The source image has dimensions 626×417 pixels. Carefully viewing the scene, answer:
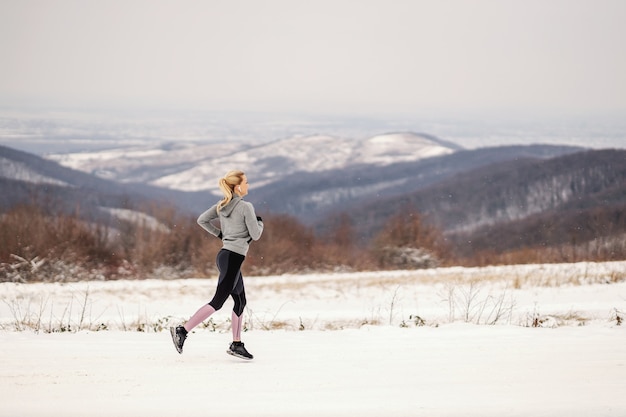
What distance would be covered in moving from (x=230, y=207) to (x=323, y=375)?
1899 millimetres

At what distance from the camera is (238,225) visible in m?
7.04

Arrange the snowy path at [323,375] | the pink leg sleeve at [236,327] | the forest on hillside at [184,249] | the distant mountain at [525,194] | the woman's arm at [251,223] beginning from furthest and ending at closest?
the distant mountain at [525,194]
the forest on hillside at [184,249]
the pink leg sleeve at [236,327]
the woman's arm at [251,223]
the snowy path at [323,375]

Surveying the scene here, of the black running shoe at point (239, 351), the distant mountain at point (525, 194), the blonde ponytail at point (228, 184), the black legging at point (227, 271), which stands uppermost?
the blonde ponytail at point (228, 184)

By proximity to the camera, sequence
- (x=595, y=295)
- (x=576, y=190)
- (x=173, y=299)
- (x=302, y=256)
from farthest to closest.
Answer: (x=576, y=190), (x=302, y=256), (x=173, y=299), (x=595, y=295)

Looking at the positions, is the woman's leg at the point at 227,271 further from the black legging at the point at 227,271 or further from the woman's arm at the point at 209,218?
the woman's arm at the point at 209,218

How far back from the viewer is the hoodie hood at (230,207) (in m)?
7.00

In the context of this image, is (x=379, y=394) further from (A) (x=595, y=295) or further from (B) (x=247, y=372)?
(A) (x=595, y=295)

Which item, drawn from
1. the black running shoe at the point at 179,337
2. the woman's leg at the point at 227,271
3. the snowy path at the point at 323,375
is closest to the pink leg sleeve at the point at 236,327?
the snowy path at the point at 323,375

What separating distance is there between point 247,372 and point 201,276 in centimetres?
2211

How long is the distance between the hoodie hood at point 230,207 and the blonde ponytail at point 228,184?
1.6 inches

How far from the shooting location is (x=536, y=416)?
537cm

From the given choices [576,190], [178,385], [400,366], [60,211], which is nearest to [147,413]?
[178,385]

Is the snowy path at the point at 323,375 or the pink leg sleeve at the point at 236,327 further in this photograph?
the pink leg sleeve at the point at 236,327

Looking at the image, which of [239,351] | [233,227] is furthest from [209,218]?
[239,351]
